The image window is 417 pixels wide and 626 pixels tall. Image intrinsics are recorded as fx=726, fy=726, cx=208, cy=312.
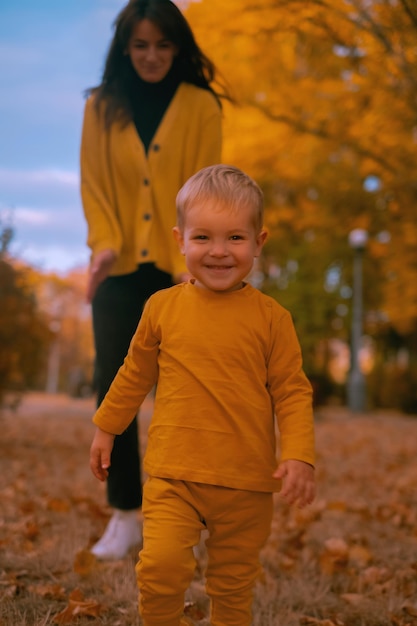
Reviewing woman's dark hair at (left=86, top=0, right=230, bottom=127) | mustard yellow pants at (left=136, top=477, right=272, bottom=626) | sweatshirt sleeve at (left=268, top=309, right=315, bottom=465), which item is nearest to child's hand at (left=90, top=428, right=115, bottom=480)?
mustard yellow pants at (left=136, top=477, right=272, bottom=626)

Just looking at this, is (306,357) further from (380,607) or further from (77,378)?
(380,607)

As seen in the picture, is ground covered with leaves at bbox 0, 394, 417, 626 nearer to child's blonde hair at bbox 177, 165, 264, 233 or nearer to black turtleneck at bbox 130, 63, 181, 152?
child's blonde hair at bbox 177, 165, 264, 233

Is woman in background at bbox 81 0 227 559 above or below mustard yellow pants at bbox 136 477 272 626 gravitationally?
above

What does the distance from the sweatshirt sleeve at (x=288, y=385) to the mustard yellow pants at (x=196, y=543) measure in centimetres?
20

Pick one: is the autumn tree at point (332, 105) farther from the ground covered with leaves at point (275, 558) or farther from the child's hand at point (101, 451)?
the child's hand at point (101, 451)

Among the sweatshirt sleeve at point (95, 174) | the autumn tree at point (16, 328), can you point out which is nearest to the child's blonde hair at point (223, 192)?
the sweatshirt sleeve at point (95, 174)

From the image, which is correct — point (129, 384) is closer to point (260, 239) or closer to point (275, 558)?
point (260, 239)

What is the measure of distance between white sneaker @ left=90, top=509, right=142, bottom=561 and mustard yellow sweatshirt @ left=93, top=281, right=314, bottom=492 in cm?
112

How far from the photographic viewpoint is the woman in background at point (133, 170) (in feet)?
9.06

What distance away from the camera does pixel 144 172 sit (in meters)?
2.80

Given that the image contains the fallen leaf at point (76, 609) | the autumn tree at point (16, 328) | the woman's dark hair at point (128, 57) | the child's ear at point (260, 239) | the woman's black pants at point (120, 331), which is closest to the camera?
the child's ear at point (260, 239)

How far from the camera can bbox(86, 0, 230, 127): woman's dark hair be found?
8.81 feet

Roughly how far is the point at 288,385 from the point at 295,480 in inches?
9.9

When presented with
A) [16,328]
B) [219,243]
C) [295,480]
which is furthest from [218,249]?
[16,328]
